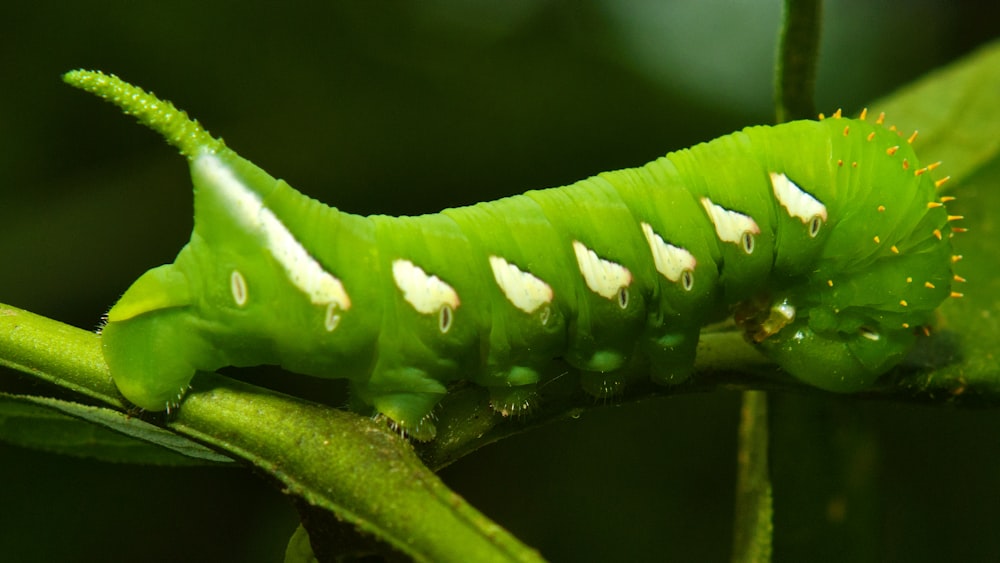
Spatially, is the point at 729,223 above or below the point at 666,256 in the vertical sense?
above

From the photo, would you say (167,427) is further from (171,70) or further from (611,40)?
(611,40)

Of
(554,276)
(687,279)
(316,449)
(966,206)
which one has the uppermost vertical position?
(966,206)

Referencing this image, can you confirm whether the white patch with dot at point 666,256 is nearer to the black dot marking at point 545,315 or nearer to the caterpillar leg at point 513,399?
the black dot marking at point 545,315

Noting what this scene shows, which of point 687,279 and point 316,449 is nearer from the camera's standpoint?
point 316,449

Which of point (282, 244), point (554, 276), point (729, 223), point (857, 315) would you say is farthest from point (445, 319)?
point (857, 315)

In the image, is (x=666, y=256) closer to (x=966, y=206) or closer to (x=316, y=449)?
(x=316, y=449)

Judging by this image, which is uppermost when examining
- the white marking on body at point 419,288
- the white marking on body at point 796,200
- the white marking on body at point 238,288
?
the white marking on body at point 796,200

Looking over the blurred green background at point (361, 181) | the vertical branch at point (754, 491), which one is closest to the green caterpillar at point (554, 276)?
the vertical branch at point (754, 491)

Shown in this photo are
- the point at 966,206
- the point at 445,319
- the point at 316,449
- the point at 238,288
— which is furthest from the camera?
the point at 966,206
